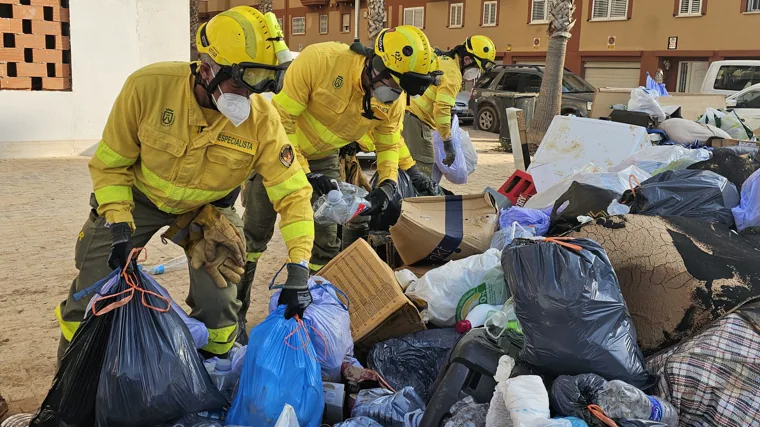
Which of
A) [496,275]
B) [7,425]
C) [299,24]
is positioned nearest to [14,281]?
[7,425]

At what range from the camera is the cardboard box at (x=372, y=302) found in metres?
3.41

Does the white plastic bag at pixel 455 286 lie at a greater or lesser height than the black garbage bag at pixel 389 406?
greater

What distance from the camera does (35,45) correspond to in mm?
9352

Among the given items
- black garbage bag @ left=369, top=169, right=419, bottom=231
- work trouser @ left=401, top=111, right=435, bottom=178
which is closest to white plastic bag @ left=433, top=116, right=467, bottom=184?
work trouser @ left=401, top=111, right=435, bottom=178

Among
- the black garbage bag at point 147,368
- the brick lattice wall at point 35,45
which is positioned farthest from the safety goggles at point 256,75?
the brick lattice wall at point 35,45

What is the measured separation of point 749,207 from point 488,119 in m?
13.2

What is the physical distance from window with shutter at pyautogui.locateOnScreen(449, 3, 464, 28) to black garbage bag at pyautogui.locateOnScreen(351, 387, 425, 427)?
24059 mm

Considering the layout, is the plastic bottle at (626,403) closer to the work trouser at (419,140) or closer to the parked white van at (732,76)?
the work trouser at (419,140)

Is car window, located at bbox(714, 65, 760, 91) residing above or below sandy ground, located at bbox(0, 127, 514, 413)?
above

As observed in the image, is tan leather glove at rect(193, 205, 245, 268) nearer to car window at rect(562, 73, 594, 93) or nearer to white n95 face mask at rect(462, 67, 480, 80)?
white n95 face mask at rect(462, 67, 480, 80)

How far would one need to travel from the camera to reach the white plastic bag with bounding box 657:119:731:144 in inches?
237

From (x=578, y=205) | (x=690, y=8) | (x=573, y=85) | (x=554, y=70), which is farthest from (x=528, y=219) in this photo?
(x=690, y=8)

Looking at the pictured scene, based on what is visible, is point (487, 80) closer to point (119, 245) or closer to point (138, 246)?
point (138, 246)

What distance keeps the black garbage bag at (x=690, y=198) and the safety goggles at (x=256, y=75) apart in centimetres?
217
